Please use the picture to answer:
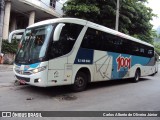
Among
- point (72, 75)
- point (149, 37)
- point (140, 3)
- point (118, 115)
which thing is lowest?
point (118, 115)

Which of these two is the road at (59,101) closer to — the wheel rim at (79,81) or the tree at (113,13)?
the wheel rim at (79,81)

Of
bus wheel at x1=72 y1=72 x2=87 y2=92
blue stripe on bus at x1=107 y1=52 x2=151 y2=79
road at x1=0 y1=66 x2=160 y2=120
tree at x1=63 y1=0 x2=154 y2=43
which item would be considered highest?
tree at x1=63 y1=0 x2=154 y2=43

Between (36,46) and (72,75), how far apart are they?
1819 mm

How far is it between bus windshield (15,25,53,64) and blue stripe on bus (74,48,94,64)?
1.60m

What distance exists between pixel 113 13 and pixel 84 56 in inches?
531

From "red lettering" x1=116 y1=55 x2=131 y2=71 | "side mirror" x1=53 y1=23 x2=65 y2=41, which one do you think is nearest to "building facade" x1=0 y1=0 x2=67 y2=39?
"red lettering" x1=116 y1=55 x2=131 y2=71

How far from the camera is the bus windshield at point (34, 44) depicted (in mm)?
7324

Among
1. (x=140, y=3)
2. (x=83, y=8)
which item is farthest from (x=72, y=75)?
(x=140, y=3)

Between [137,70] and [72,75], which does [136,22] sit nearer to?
[137,70]

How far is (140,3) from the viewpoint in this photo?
2642cm

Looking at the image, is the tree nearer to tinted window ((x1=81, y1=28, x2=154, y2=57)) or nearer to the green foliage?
the green foliage

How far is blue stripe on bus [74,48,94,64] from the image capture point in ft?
A: 27.6

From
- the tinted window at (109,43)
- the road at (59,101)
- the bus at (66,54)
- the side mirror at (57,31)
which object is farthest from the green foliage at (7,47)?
the side mirror at (57,31)

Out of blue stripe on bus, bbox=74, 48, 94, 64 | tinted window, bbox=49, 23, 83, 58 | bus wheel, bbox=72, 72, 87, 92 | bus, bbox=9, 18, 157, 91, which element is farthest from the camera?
bus wheel, bbox=72, 72, 87, 92
